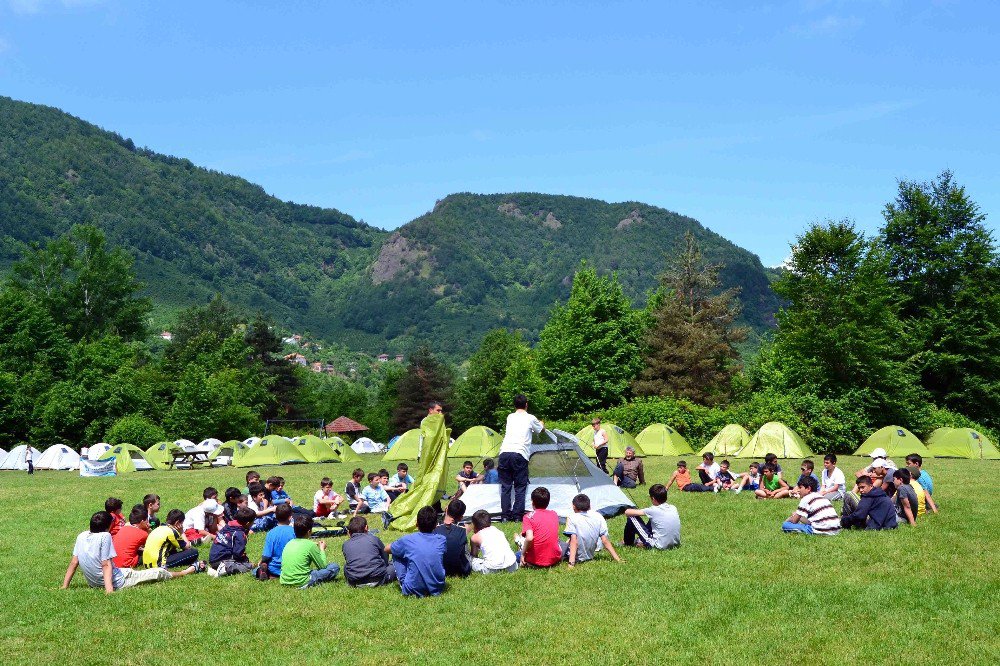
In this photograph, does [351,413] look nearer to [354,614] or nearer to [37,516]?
[37,516]

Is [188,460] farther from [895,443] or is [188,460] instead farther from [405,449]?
[895,443]

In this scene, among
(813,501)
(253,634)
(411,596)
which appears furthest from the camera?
(813,501)

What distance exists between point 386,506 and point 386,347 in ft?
591

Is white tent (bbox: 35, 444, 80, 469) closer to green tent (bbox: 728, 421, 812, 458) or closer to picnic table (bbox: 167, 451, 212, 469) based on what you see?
picnic table (bbox: 167, 451, 212, 469)

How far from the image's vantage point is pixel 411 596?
9086mm

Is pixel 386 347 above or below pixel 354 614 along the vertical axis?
above

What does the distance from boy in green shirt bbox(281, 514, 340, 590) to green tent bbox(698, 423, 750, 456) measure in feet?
83.6

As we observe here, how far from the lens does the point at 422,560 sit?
362 inches

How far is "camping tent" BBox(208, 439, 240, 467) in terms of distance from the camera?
38938 mm

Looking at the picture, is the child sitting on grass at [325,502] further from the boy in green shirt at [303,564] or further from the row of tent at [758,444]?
the row of tent at [758,444]

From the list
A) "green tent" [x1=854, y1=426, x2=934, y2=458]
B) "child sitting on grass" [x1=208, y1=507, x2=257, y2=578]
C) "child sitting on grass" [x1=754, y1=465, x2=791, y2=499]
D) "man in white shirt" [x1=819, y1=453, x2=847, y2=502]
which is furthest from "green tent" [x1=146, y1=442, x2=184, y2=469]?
"man in white shirt" [x1=819, y1=453, x2=847, y2=502]

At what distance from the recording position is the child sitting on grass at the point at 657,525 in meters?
11.4

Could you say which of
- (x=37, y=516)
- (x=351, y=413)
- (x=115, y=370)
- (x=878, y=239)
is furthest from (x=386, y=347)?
(x=37, y=516)

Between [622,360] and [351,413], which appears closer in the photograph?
[622,360]
